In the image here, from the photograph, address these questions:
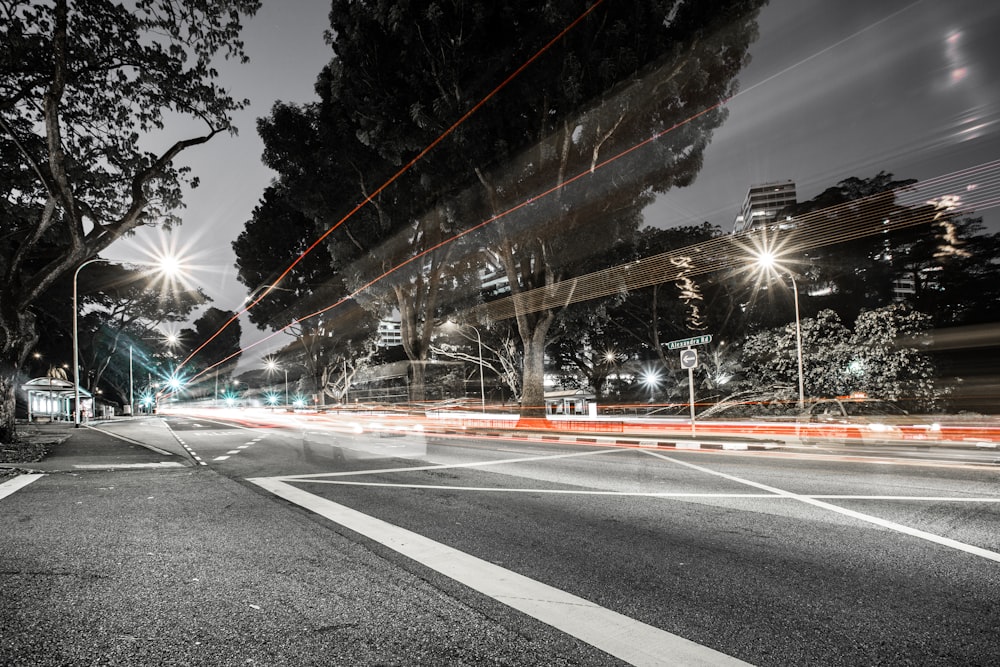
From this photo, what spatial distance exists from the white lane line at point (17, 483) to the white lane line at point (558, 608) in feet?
16.2

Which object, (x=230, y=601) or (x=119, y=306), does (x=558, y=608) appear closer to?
(x=230, y=601)

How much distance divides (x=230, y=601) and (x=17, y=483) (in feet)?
21.1

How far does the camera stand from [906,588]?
308cm

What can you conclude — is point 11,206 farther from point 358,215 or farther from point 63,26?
point 358,215

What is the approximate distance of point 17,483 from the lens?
6777 mm

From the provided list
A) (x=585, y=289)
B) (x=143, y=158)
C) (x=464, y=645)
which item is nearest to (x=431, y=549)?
(x=464, y=645)

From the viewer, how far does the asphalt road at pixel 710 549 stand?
2.47m

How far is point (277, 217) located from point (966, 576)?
32235mm

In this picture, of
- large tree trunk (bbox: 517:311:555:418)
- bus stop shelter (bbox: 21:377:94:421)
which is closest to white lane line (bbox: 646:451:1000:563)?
large tree trunk (bbox: 517:311:555:418)

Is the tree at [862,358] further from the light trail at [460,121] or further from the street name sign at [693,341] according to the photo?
the light trail at [460,121]

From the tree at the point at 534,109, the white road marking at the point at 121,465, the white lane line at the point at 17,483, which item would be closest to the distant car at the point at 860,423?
the tree at the point at 534,109

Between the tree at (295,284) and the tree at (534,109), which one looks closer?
the tree at (534,109)

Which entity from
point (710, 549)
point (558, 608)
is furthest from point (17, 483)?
point (710, 549)

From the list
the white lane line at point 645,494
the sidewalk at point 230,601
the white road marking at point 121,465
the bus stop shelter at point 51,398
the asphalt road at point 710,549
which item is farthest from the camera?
the bus stop shelter at point 51,398
